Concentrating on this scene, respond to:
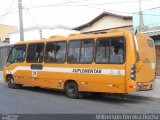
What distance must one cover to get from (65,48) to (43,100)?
2.49 m

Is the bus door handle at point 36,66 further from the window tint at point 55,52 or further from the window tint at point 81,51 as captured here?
the window tint at point 81,51

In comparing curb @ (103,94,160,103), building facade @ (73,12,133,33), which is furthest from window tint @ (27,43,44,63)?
building facade @ (73,12,133,33)

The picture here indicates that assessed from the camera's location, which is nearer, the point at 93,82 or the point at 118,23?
the point at 93,82

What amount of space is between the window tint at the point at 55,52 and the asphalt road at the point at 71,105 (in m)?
1.70

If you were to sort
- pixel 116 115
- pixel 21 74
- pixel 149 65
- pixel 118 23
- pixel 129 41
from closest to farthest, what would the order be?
1. pixel 116 115
2. pixel 129 41
3. pixel 149 65
4. pixel 21 74
5. pixel 118 23

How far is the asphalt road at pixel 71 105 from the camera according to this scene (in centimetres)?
1072

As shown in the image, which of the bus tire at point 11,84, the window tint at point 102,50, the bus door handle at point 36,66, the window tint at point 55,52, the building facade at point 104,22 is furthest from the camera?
the building facade at point 104,22

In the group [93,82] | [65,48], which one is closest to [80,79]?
[93,82]

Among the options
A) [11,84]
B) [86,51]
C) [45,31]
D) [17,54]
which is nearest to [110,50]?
[86,51]

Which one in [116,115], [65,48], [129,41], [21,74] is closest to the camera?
[116,115]

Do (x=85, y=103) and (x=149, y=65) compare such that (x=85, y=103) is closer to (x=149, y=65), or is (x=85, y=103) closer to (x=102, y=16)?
→ (x=149, y=65)

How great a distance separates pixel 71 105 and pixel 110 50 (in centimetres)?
246

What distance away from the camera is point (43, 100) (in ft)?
43.8

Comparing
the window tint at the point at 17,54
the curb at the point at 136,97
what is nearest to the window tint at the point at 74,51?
the curb at the point at 136,97
